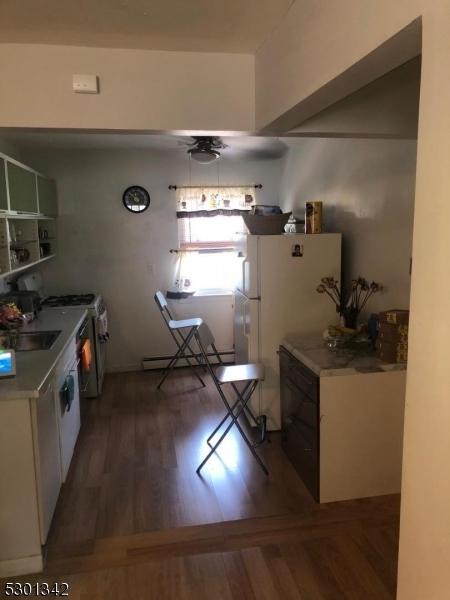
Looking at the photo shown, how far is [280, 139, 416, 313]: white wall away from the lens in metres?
2.82

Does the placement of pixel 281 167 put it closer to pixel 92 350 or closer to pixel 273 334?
pixel 273 334

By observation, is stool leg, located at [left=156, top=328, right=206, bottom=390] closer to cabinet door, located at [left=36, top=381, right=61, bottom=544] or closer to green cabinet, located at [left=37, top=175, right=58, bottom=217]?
green cabinet, located at [left=37, top=175, right=58, bottom=217]

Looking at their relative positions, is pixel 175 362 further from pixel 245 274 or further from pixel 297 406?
pixel 297 406

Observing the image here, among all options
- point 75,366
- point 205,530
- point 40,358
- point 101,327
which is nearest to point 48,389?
point 40,358

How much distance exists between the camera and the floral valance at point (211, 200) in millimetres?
5035

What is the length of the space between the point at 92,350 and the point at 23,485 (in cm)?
214

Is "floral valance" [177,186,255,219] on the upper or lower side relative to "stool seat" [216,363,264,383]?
upper

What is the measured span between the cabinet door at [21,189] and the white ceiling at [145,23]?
1.44 meters

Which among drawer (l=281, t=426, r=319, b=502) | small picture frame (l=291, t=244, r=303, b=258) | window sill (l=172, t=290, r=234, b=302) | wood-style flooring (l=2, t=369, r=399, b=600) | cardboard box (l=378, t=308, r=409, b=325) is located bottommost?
wood-style flooring (l=2, t=369, r=399, b=600)

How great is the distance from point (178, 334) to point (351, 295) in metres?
2.35

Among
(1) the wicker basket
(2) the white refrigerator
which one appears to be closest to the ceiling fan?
(1) the wicker basket

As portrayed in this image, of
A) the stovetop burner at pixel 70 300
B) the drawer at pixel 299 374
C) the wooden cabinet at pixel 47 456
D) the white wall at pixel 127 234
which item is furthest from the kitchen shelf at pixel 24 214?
the drawer at pixel 299 374

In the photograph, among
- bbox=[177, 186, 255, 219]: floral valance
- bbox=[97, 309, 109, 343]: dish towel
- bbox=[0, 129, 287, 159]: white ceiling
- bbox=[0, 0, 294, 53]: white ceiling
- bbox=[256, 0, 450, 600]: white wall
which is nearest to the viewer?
bbox=[256, 0, 450, 600]: white wall

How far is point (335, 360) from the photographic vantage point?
9.09 ft
